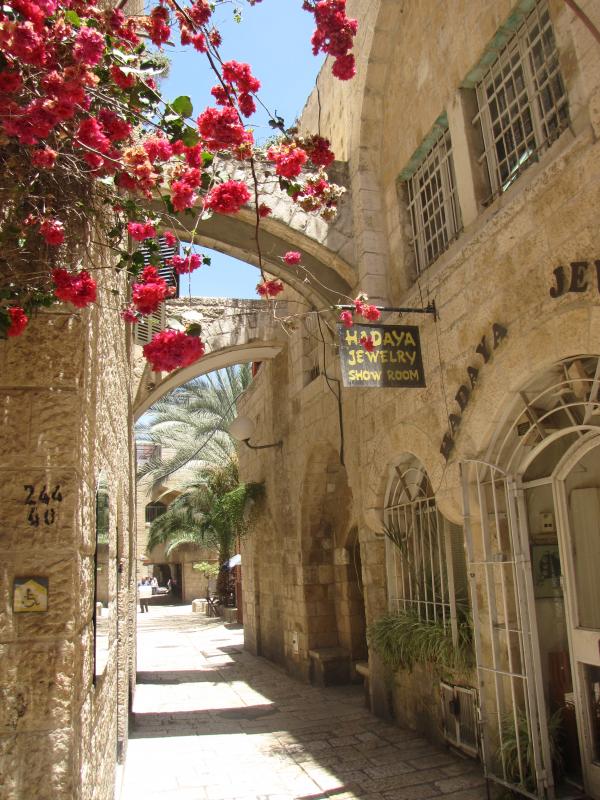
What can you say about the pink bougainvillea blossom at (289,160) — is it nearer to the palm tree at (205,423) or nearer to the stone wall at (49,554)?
the stone wall at (49,554)

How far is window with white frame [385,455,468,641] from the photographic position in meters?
6.10

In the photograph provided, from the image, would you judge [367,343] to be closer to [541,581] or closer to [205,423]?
[541,581]

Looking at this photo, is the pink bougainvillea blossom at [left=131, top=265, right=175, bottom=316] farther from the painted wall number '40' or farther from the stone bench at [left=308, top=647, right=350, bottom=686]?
the stone bench at [left=308, top=647, right=350, bottom=686]

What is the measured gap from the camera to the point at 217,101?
3135 millimetres

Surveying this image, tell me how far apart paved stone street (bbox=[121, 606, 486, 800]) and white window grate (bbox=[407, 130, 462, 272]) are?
14.8 feet

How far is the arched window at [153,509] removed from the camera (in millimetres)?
31156

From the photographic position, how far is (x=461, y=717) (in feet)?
18.9

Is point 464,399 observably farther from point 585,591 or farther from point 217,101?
point 217,101

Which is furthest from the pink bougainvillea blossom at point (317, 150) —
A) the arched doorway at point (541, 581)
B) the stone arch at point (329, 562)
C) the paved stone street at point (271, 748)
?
the stone arch at point (329, 562)

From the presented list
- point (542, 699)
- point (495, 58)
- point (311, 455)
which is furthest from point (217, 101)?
point (311, 455)

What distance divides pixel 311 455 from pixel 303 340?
1.84m

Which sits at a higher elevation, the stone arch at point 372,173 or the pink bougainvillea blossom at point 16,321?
the stone arch at point 372,173

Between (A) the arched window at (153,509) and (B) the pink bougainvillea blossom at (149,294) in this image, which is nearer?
(B) the pink bougainvillea blossom at (149,294)

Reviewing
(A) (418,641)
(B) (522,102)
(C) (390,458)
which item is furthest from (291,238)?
(A) (418,641)
